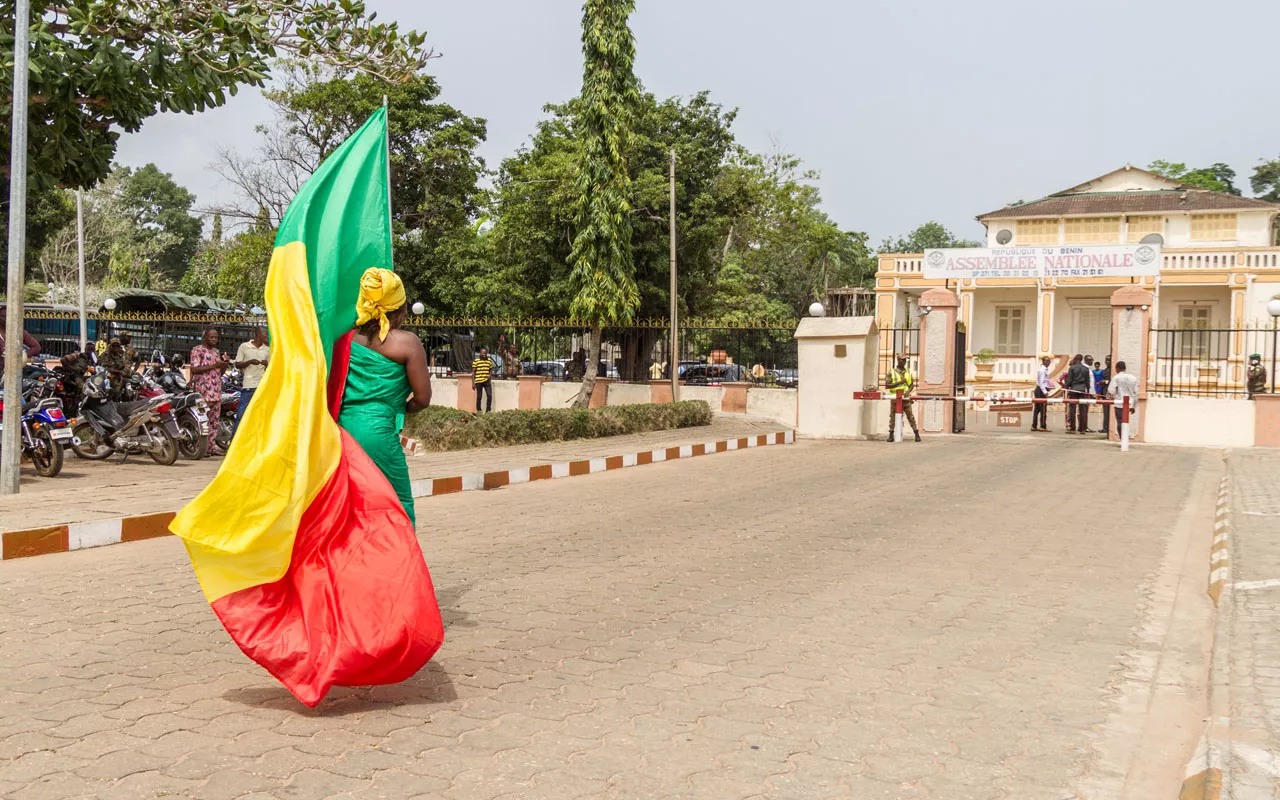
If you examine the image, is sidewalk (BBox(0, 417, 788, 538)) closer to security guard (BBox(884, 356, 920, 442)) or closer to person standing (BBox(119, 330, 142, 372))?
person standing (BBox(119, 330, 142, 372))

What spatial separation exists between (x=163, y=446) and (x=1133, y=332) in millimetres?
18692

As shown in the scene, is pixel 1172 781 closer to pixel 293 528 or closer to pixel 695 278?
pixel 293 528

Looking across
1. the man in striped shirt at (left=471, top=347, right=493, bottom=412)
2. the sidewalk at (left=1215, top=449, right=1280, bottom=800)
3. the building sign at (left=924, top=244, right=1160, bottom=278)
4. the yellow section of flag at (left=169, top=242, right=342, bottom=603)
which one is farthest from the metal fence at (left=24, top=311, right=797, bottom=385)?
the yellow section of flag at (left=169, top=242, right=342, bottom=603)

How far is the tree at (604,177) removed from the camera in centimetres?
2373

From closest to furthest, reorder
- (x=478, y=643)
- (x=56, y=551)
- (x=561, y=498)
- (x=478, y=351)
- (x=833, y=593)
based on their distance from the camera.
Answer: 1. (x=478, y=643)
2. (x=833, y=593)
3. (x=56, y=551)
4. (x=561, y=498)
5. (x=478, y=351)

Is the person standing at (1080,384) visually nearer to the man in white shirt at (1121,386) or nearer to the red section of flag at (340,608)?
the man in white shirt at (1121,386)

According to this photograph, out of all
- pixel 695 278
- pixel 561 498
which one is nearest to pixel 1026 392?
pixel 695 278

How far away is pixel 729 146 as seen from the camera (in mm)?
31438

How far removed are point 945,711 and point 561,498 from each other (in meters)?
7.60

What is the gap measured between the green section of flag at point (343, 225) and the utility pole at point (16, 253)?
6.00m

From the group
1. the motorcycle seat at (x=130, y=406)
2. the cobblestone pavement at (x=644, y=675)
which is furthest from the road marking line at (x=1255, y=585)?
the motorcycle seat at (x=130, y=406)

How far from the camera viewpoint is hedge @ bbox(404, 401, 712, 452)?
666 inches

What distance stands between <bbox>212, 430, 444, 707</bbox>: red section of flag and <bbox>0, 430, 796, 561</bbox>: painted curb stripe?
4.69 metres

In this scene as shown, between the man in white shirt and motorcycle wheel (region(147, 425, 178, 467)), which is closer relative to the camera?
motorcycle wheel (region(147, 425, 178, 467))
